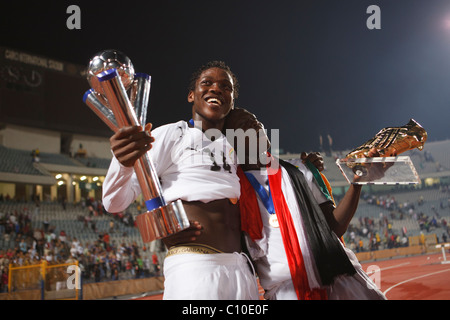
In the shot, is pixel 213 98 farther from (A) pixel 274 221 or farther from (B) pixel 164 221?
(B) pixel 164 221

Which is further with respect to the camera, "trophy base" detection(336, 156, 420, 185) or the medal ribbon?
the medal ribbon

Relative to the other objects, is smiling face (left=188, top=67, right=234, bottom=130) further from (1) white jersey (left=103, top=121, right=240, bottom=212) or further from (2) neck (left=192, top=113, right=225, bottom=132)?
(1) white jersey (left=103, top=121, right=240, bottom=212)

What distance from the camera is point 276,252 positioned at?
192 centimetres

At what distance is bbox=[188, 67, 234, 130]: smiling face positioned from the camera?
7.00 ft

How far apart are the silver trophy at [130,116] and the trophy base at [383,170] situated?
87cm

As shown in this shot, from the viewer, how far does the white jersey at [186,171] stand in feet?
5.64

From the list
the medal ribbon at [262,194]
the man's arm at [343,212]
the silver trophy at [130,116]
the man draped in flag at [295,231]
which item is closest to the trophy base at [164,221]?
the silver trophy at [130,116]

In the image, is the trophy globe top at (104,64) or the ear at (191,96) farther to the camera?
the ear at (191,96)

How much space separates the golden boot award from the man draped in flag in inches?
6.6

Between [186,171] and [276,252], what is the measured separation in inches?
23.4

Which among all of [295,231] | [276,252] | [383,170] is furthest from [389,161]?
[276,252]

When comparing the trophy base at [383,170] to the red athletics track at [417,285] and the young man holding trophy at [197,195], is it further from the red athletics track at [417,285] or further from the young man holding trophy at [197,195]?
the red athletics track at [417,285]

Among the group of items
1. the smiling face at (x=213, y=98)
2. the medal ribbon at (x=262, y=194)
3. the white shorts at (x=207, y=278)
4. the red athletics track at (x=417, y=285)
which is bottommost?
the red athletics track at (x=417, y=285)

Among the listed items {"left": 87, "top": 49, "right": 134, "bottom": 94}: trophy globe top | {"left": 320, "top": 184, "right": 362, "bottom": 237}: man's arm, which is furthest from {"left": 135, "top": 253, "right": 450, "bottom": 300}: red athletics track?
{"left": 87, "top": 49, "right": 134, "bottom": 94}: trophy globe top
